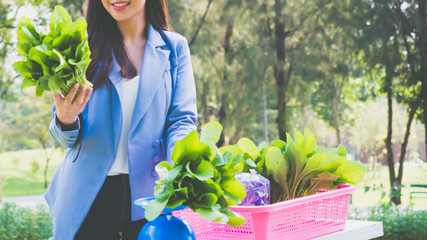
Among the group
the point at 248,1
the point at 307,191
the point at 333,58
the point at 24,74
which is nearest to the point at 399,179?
the point at 333,58

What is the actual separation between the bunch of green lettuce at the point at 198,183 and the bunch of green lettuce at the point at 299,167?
0.36m

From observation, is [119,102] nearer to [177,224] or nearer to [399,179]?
[177,224]

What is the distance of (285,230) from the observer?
3.87 feet

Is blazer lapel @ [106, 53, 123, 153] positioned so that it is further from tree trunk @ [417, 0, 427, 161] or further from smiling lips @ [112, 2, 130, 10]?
tree trunk @ [417, 0, 427, 161]

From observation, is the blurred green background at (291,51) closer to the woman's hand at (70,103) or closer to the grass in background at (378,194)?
the grass in background at (378,194)

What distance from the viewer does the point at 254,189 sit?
→ 1165mm

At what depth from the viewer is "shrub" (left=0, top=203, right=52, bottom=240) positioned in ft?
18.0

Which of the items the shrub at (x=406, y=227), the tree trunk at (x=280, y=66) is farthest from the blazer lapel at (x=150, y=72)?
the tree trunk at (x=280, y=66)

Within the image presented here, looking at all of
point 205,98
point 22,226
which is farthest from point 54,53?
point 205,98

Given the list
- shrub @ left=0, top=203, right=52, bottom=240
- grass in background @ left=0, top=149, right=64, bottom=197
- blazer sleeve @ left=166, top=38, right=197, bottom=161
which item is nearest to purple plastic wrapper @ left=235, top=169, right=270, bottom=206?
blazer sleeve @ left=166, top=38, right=197, bottom=161

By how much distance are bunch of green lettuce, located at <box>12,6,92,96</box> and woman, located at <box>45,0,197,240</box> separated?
241 millimetres

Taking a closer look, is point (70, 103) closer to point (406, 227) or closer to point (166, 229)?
point (166, 229)

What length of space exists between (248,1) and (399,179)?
14.6 ft

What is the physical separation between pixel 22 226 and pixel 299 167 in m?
5.09
